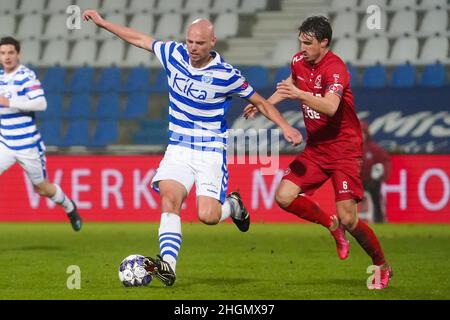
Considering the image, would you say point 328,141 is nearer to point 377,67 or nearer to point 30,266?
point 30,266

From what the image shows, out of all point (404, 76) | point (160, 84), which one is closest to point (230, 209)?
point (404, 76)

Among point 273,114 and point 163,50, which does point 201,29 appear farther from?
point 273,114

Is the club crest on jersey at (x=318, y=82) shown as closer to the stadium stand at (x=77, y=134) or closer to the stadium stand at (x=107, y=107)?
the stadium stand at (x=77, y=134)

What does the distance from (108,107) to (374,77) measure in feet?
16.7

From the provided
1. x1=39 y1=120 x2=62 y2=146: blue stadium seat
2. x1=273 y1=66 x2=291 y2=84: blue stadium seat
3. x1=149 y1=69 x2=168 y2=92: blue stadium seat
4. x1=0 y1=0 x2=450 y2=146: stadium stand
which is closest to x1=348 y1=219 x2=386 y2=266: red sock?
x1=0 y1=0 x2=450 y2=146: stadium stand

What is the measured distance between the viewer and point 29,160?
13.0m

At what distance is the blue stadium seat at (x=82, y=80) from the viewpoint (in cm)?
2075

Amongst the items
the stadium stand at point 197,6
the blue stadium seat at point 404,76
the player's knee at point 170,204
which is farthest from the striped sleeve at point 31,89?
the stadium stand at point 197,6

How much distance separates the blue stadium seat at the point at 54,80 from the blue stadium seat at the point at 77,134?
106 centimetres

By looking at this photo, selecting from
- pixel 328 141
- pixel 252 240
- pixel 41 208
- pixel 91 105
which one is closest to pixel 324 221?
pixel 328 141

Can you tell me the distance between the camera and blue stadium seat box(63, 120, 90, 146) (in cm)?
1975

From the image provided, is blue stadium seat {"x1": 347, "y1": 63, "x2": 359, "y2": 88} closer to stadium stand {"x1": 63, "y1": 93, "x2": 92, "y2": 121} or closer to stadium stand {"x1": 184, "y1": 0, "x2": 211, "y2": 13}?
stadium stand {"x1": 184, "y1": 0, "x2": 211, "y2": 13}

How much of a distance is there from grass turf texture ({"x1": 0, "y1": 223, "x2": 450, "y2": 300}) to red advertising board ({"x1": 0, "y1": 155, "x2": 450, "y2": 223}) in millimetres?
589
